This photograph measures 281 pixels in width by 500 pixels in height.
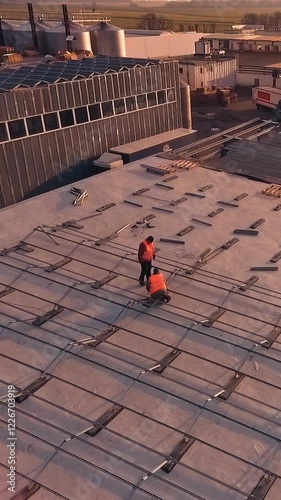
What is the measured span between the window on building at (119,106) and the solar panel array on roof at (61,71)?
5.74 ft

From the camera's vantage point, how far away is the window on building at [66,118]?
Answer: 26250mm

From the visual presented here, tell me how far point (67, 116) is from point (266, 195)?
11.8 metres

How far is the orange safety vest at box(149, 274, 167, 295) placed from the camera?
13883 mm

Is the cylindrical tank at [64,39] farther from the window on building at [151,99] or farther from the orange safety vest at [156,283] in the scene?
the orange safety vest at [156,283]

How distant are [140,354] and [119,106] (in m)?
20.2

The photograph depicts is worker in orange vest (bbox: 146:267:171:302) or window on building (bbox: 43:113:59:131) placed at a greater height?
Result: window on building (bbox: 43:113:59:131)

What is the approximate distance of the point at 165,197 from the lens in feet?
71.2

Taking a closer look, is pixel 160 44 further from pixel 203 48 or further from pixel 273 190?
pixel 273 190

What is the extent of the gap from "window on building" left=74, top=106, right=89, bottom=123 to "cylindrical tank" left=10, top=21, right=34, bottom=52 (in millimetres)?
34192

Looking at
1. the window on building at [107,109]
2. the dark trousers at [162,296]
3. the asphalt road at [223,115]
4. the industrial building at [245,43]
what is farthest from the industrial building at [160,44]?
the dark trousers at [162,296]

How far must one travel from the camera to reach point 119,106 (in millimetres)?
29109

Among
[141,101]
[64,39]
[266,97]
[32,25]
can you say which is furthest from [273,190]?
[32,25]

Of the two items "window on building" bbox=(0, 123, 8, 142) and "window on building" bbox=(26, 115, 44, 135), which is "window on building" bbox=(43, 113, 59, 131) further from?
"window on building" bbox=(0, 123, 8, 142)

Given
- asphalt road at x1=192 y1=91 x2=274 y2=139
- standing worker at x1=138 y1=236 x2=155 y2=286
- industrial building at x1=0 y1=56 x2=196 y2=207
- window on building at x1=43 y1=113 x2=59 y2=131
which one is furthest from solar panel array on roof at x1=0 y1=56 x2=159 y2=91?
asphalt road at x1=192 y1=91 x2=274 y2=139
